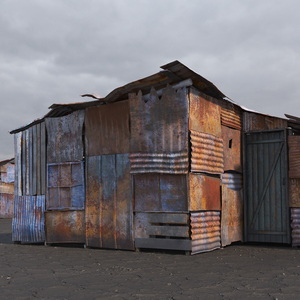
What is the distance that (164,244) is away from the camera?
27.4ft

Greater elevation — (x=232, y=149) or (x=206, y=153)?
(x=232, y=149)

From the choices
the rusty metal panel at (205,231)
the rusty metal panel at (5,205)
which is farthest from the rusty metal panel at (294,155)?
the rusty metal panel at (5,205)

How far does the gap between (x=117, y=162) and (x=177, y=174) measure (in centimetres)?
154

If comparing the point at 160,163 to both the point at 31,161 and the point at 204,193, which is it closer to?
the point at 204,193

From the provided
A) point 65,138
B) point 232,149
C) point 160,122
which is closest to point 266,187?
point 232,149

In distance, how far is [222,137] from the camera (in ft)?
30.8

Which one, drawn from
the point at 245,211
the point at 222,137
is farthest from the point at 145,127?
the point at 245,211

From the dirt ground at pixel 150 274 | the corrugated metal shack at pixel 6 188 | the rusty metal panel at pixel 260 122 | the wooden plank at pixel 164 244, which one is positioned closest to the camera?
the dirt ground at pixel 150 274

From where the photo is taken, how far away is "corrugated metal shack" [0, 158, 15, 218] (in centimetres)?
2403

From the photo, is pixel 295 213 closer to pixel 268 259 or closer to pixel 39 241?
pixel 268 259

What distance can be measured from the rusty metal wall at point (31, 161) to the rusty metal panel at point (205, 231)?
13.5 feet

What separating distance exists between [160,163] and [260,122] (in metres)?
3.15

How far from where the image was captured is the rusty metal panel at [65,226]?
31.5ft

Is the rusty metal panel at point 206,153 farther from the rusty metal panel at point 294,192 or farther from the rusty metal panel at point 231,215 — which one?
the rusty metal panel at point 294,192
